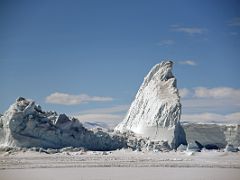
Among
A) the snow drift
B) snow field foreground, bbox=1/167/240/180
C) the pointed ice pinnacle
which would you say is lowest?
snow field foreground, bbox=1/167/240/180

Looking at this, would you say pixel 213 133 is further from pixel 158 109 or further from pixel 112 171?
pixel 112 171

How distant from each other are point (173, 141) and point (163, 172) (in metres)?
19.6

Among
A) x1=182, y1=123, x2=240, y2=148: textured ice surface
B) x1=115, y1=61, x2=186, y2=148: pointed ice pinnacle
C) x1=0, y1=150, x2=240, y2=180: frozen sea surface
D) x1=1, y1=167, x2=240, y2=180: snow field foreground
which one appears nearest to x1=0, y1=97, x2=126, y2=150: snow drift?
x1=0, y1=150, x2=240, y2=180: frozen sea surface

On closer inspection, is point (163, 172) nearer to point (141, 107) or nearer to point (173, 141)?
point (173, 141)

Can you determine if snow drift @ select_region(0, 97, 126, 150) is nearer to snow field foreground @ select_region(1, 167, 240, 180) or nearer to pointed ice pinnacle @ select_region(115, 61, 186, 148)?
pointed ice pinnacle @ select_region(115, 61, 186, 148)

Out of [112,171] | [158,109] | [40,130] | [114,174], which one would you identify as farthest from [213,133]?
[114,174]

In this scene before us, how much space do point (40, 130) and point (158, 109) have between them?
1347cm

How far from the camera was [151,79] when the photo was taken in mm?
44688

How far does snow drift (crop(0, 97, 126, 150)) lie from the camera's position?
2986 cm

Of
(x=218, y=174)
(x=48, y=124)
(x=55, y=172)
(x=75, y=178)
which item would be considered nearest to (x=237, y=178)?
(x=218, y=174)

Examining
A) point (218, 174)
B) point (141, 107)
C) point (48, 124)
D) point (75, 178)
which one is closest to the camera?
point (75, 178)

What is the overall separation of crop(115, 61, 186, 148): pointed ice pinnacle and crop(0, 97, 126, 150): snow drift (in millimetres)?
6722

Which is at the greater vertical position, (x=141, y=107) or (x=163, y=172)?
(x=141, y=107)

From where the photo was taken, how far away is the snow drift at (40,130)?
98.0 ft
